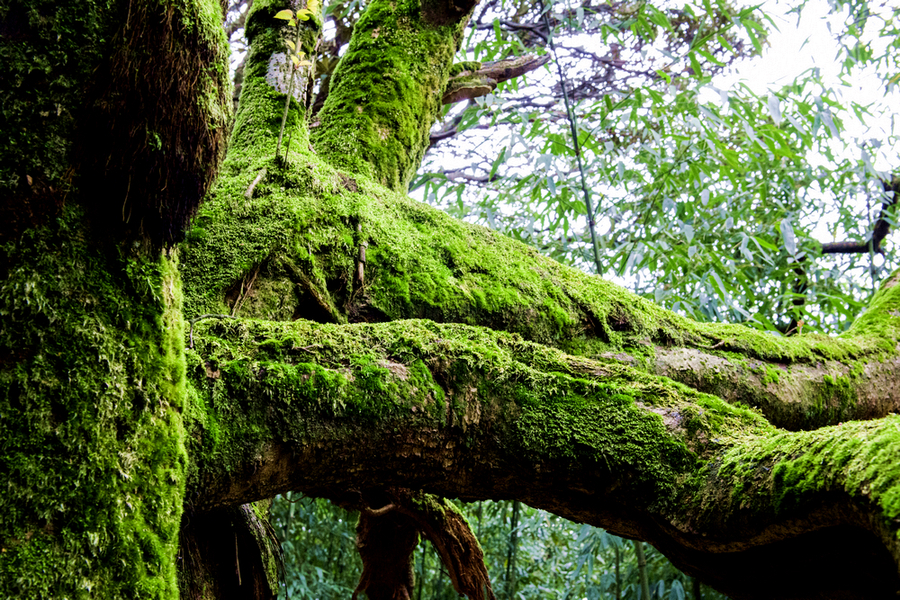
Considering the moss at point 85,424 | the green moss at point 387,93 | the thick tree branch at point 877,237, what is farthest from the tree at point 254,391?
the thick tree branch at point 877,237

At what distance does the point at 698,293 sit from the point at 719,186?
0.87 metres

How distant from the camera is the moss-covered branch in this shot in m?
0.92

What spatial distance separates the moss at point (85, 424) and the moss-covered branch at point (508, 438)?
0.11 m

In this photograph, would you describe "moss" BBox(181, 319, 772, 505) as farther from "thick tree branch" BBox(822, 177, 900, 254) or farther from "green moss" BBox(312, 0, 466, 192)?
"thick tree branch" BBox(822, 177, 900, 254)

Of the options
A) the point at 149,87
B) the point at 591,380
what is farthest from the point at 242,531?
the point at 149,87

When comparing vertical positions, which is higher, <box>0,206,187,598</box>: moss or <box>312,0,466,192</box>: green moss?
<box>312,0,466,192</box>: green moss

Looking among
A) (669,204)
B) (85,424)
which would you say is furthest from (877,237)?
(85,424)

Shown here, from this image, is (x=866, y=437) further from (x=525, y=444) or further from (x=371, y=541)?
(x=371, y=541)

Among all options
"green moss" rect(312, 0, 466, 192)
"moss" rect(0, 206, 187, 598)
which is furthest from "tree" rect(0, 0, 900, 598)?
"green moss" rect(312, 0, 466, 192)

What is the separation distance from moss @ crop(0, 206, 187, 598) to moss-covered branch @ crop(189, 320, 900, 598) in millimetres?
111

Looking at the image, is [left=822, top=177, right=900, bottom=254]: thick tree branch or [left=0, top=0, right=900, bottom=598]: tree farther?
[left=822, top=177, right=900, bottom=254]: thick tree branch

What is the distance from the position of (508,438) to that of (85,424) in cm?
63

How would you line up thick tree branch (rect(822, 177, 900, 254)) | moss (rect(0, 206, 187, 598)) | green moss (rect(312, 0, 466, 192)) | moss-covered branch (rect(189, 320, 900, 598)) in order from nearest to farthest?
1. moss (rect(0, 206, 187, 598))
2. moss-covered branch (rect(189, 320, 900, 598))
3. green moss (rect(312, 0, 466, 192))
4. thick tree branch (rect(822, 177, 900, 254))

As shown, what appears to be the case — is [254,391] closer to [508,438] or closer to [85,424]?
[85,424]
